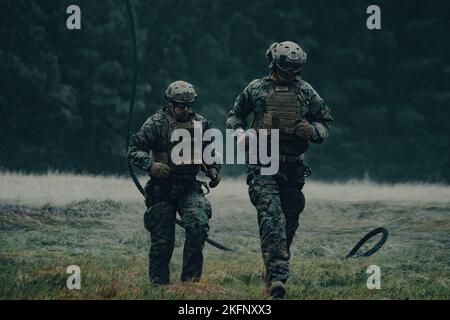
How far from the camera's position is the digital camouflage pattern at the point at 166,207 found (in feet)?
28.3

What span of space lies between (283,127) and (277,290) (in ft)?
5.25

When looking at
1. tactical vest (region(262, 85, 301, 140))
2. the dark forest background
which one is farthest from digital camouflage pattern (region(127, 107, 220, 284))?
the dark forest background

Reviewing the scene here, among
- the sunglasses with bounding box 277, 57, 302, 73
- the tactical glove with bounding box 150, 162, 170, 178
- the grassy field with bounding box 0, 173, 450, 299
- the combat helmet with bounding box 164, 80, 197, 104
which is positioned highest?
the sunglasses with bounding box 277, 57, 302, 73

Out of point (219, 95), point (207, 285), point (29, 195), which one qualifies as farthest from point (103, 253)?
point (219, 95)

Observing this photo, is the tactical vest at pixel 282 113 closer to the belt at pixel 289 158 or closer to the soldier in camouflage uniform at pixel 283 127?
the soldier in camouflage uniform at pixel 283 127

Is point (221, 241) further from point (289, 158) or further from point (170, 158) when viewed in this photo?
point (170, 158)

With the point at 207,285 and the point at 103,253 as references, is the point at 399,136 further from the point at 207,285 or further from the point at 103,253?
the point at 207,285

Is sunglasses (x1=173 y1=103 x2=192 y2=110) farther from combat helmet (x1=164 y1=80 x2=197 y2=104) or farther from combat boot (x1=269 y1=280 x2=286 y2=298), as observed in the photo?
combat boot (x1=269 y1=280 x2=286 y2=298)

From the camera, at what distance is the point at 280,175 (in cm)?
884

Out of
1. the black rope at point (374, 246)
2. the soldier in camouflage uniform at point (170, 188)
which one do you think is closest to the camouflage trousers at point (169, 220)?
the soldier in camouflage uniform at point (170, 188)

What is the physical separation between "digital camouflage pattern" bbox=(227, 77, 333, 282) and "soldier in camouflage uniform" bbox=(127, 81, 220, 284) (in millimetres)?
418

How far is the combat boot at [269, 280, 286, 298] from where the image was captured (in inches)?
319

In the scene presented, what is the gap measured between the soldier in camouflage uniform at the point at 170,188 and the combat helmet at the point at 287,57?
87 centimetres

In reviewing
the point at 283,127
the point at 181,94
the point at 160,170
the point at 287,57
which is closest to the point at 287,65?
the point at 287,57
